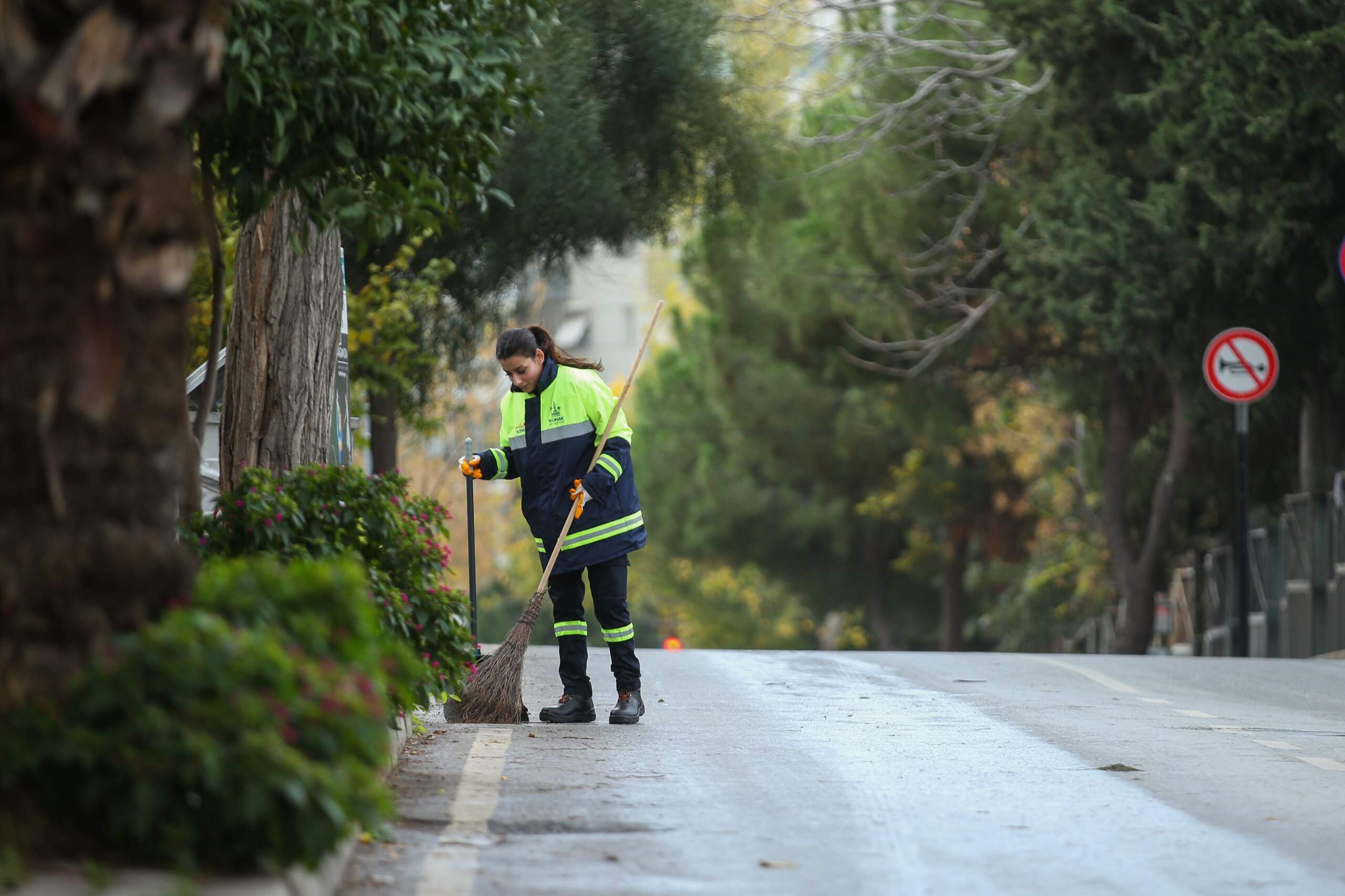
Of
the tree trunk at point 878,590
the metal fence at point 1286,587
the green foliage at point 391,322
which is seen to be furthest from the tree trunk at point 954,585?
the green foliage at point 391,322

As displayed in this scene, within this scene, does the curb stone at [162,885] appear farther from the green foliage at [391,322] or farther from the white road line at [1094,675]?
the green foliage at [391,322]

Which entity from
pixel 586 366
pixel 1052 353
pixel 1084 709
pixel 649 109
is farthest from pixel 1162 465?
pixel 586 366

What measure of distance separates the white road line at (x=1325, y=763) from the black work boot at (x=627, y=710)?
2994 mm

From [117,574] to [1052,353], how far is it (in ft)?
74.7

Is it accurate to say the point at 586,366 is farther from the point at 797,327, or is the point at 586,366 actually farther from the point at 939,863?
the point at 797,327

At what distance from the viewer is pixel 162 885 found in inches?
181

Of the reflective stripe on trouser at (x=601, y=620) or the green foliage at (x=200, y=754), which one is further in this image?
the reflective stripe on trouser at (x=601, y=620)

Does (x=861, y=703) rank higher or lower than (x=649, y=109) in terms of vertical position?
lower

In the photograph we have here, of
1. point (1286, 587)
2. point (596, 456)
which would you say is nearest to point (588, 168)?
point (1286, 587)

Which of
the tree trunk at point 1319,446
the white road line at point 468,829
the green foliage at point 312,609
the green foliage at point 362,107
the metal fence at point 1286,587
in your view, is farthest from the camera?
the tree trunk at point 1319,446

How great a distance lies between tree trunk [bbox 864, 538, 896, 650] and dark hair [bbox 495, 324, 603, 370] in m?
32.1

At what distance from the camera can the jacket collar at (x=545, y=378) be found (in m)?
9.51

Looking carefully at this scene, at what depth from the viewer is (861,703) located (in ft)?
35.2

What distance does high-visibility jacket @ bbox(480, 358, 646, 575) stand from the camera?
9516 mm
